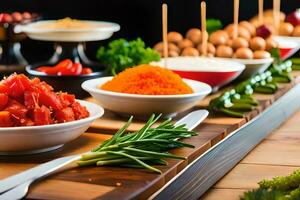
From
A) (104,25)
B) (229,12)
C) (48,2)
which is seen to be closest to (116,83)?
(104,25)

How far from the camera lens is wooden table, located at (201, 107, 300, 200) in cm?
175

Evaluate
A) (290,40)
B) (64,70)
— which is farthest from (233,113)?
(290,40)

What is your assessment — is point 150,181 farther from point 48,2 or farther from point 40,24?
point 48,2

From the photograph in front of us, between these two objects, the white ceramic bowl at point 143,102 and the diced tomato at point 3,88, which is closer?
the diced tomato at point 3,88

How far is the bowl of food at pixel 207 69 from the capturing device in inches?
97.2

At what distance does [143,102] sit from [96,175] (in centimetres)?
52

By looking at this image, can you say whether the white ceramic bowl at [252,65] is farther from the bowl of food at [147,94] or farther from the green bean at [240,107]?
the bowl of food at [147,94]

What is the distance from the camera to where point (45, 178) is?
149cm

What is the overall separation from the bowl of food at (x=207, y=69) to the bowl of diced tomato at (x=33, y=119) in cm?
81

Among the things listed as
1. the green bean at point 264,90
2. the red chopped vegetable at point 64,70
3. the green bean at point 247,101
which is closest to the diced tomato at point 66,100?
the green bean at point 247,101

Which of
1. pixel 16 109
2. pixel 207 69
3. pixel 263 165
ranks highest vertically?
pixel 16 109

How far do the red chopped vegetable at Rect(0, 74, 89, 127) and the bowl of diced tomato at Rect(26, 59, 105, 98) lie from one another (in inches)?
42.8

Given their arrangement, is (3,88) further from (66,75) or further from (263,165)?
(66,75)

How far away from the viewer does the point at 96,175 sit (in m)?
1.51
